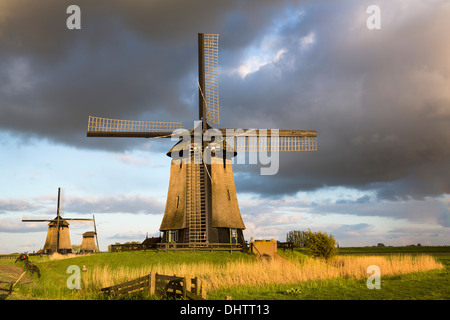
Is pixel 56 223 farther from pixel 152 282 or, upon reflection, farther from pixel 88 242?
pixel 152 282

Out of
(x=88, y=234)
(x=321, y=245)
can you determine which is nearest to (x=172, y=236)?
(x=321, y=245)


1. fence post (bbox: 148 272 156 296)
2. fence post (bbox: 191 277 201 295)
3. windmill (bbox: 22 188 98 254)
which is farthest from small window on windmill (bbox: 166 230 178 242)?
windmill (bbox: 22 188 98 254)

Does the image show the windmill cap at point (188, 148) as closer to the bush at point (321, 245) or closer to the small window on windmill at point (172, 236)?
the small window on windmill at point (172, 236)

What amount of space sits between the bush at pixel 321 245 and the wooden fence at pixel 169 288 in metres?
13.8

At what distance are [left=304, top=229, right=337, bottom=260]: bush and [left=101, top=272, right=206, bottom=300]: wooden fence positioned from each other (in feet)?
45.4

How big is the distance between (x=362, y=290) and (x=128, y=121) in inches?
723

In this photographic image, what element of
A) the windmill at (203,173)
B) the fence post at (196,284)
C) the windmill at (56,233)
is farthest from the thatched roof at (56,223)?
the fence post at (196,284)

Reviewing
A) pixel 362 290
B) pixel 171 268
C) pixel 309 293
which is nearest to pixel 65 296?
pixel 171 268

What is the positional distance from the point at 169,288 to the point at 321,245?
14585 millimetres

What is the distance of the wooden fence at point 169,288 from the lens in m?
11.6

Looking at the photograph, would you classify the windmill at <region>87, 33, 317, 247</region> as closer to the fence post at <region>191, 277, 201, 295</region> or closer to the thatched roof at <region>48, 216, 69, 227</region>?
the fence post at <region>191, 277, 201, 295</region>

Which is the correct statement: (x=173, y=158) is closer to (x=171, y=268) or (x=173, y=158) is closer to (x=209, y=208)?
(x=209, y=208)

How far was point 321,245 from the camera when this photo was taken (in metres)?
24.5

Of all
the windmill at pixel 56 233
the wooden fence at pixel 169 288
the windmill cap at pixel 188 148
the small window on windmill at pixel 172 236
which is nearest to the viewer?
the wooden fence at pixel 169 288
